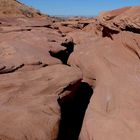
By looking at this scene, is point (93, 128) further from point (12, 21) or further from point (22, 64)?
point (12, 21)

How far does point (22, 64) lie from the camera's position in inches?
325

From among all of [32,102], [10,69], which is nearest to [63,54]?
[10,69]

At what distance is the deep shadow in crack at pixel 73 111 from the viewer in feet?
23.4

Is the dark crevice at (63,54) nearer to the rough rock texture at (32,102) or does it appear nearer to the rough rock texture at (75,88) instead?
the rough rock texture at (75,88)

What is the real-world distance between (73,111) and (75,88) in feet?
3.11

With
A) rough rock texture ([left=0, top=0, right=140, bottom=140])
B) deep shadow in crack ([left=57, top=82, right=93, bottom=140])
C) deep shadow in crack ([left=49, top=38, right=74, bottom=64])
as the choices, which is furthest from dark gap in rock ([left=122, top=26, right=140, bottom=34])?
deep shadow in crack ([left=49, top=38, right=74, bottom=64])

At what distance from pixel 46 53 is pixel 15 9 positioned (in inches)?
845

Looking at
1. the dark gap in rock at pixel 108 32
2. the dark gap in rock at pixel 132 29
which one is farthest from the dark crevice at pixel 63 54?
the dark gap in rock at pixel 132 29

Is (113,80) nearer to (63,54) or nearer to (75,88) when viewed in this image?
(75,88)

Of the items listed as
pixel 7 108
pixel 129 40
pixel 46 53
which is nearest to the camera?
pixel 7 108

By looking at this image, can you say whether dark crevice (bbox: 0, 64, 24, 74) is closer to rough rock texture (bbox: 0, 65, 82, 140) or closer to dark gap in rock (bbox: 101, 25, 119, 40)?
rough rock texture (bbox: 0, 65, 82, 140)

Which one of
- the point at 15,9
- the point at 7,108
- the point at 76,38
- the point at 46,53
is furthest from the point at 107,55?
the point at 15,9

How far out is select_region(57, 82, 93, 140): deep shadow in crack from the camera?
7125 mm

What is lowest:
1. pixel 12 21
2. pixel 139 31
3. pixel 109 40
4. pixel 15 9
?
pixel 15 9
